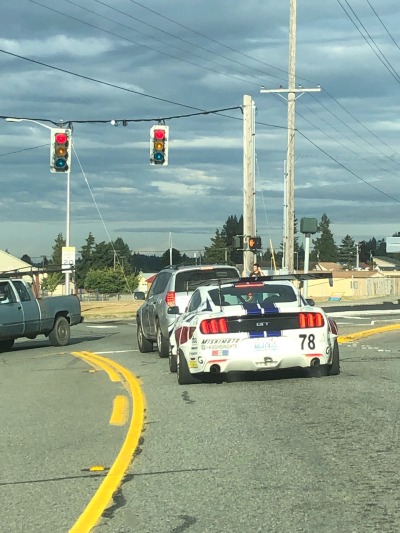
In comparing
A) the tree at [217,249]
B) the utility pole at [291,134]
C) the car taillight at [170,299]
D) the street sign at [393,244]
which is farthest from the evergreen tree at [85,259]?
the car taillight at [170,299]

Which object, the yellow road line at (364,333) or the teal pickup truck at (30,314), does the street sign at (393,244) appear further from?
the teal pickup truck at (30,314)

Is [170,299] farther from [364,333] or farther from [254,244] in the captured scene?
[254,244]

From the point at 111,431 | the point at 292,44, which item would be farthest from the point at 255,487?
the point at 292,44

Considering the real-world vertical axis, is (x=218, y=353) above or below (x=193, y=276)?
below

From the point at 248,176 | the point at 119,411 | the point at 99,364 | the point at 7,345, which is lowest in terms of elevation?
the point at 7,345

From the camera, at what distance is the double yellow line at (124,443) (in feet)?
19.7

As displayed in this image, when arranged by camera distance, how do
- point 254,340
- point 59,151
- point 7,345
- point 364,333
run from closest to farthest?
point 254,340, point 364,333, point 7,345, point 59,151

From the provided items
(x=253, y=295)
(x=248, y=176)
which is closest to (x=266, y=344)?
(x=253, y=295)

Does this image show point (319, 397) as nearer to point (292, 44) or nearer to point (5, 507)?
point (5, 507)

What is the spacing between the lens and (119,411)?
35.0 feet

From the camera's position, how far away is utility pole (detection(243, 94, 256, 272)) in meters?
33.3

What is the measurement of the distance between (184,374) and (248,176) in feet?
70.2

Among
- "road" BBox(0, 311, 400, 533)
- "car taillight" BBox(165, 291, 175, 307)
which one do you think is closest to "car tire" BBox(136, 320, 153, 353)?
"car taillight" BBox(165, 291, 175, 307)

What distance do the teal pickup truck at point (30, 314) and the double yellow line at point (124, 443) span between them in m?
5.50
